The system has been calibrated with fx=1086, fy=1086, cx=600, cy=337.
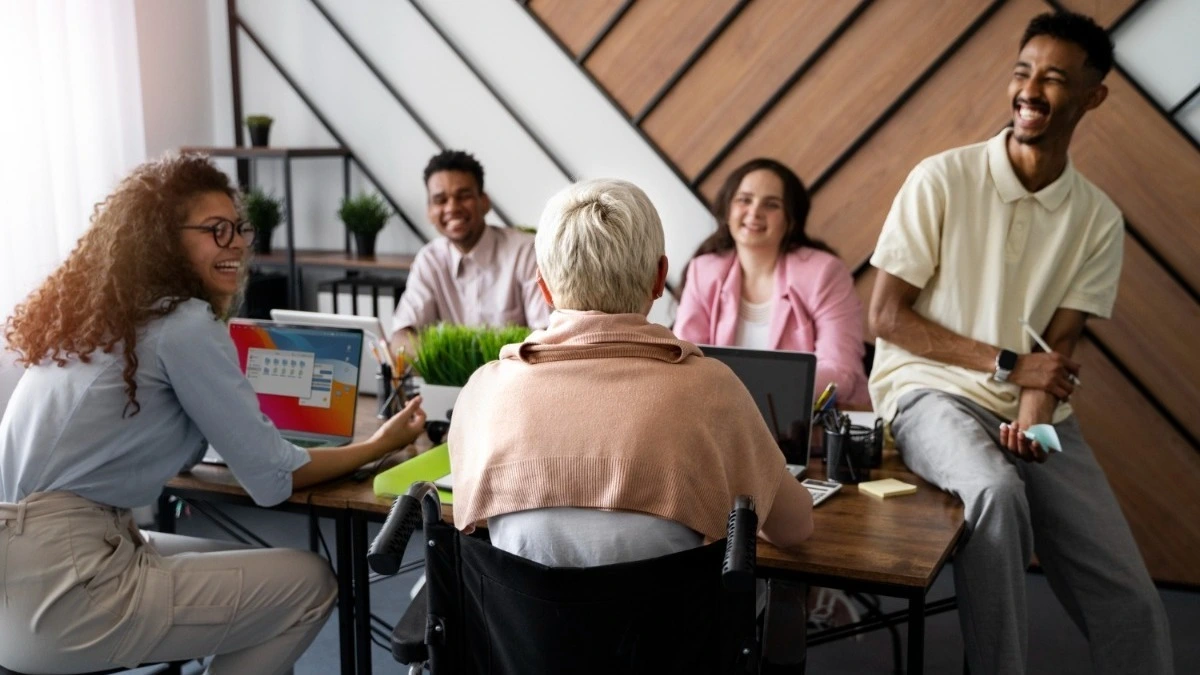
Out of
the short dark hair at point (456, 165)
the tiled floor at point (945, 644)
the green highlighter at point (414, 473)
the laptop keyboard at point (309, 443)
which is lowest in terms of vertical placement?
the tiled floor at point (945, 644)

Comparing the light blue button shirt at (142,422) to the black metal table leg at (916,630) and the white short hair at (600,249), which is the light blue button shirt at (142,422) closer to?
the white short hair at (600,249)

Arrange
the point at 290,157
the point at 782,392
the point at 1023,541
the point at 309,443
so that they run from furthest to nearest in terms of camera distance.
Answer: the point at 290,157 → the point at 309,443 → the point at 782,392 → the point at 1023,541

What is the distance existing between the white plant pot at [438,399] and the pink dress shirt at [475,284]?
46.6 inches

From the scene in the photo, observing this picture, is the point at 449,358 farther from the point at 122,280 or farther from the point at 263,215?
the point at 263,215

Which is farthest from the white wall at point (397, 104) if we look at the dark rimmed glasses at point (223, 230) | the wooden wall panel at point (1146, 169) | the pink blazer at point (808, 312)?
the dark rimmed glasses at point (223, 230)

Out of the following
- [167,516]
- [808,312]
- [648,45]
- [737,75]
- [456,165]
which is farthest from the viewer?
[648,45]

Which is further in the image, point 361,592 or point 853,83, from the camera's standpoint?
point 853,83

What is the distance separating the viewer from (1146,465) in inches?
133

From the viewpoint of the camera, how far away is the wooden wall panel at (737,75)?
142 inches

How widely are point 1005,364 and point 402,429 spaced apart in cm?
131

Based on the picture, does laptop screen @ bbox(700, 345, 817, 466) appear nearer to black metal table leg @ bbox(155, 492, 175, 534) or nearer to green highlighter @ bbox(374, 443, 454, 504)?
green highlighter @ bbox(374, 443, 454, 504)

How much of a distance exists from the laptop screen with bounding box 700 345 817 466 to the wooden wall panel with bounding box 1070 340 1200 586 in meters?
1.62

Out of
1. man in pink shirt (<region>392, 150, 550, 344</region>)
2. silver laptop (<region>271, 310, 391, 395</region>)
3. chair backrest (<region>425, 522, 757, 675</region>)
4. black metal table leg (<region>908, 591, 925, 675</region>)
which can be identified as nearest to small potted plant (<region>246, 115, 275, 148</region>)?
man in pink shirt (<region>392, 150, 550, 344</region>)

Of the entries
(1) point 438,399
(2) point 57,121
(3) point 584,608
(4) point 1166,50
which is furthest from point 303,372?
(4) point 1166,50
